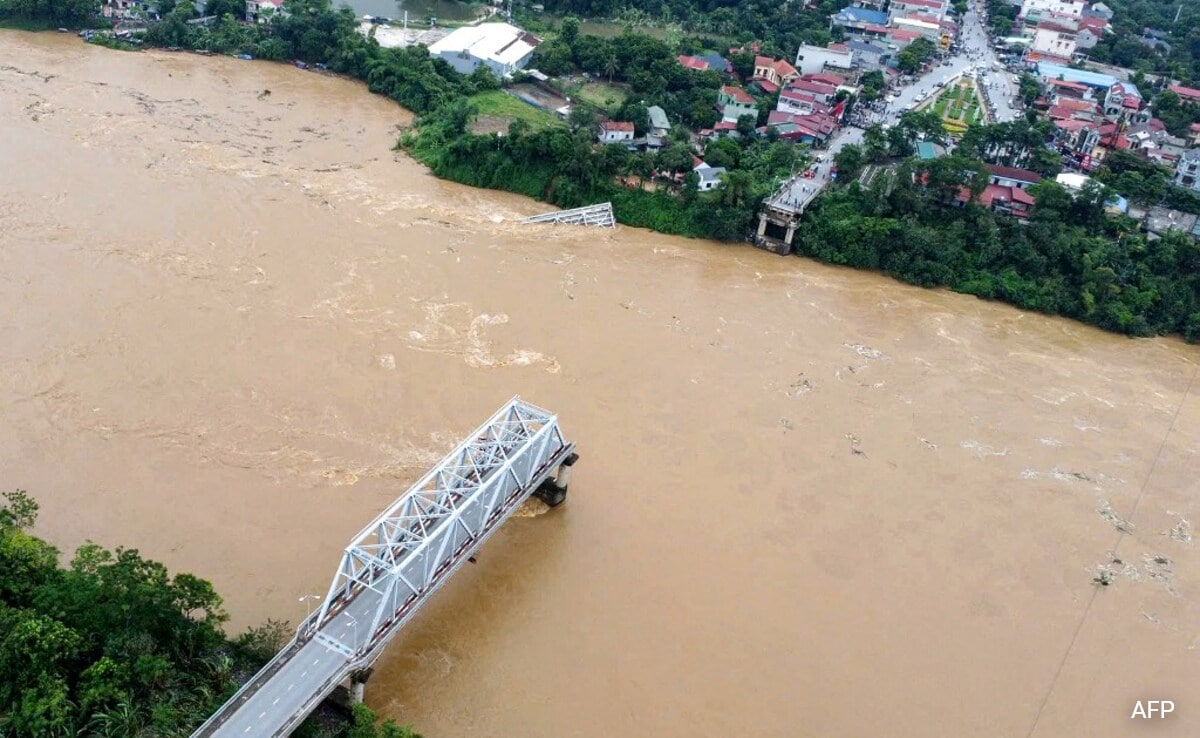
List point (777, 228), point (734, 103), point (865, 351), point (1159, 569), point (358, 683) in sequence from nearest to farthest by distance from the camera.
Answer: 1. point (358, 683)
2. point (1159, 569)
3. point (865, 351)
4. point (777, 228)
5. point (734, 103)

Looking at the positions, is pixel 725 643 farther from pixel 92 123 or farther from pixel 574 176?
pixel 92 123

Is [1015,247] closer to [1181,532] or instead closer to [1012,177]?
[1012,177]

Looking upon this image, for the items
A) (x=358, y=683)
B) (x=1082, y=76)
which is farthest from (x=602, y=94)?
(x=358, y=683)

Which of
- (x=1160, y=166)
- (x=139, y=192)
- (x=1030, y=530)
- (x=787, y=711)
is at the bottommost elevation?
(x=787, y=711)

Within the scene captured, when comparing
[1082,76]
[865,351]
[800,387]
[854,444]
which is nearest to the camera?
[854,444]

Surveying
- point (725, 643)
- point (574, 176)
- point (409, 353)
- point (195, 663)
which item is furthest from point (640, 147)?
point (195, 663)

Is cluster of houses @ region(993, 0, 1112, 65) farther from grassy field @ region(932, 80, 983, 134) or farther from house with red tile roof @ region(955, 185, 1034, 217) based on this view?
house with red tile roof @ region(955, 185, 1034, 217)
